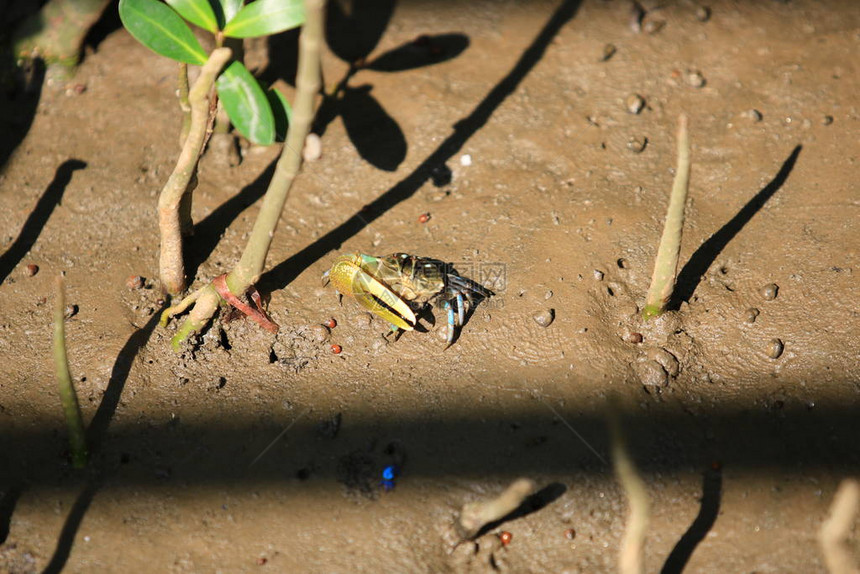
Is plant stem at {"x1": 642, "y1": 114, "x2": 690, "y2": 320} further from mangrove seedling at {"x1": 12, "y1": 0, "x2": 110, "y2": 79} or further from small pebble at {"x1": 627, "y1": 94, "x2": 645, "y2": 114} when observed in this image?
mangrove seedling at {"x1": 12, "y1": 0, "x2": 110, "y2": 79}

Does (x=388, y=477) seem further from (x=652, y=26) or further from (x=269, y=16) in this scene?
(x=652, y=26)

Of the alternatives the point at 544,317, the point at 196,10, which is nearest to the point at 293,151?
the point at 196,10

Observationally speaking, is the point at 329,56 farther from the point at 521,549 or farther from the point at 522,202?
the point at 521,549

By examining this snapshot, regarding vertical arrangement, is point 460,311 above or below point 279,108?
below

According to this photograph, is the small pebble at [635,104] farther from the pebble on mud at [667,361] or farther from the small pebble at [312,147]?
the small pebble at [312,147]

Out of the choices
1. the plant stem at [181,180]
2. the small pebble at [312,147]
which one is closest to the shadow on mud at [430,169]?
the plant stem at [181,180]

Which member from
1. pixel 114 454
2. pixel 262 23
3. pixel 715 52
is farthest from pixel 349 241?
pixel 715 52

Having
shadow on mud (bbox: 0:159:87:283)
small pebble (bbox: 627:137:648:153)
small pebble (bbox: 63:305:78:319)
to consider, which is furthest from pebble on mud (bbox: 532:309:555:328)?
shadow on mud (bbox: 0:159:87:283)
